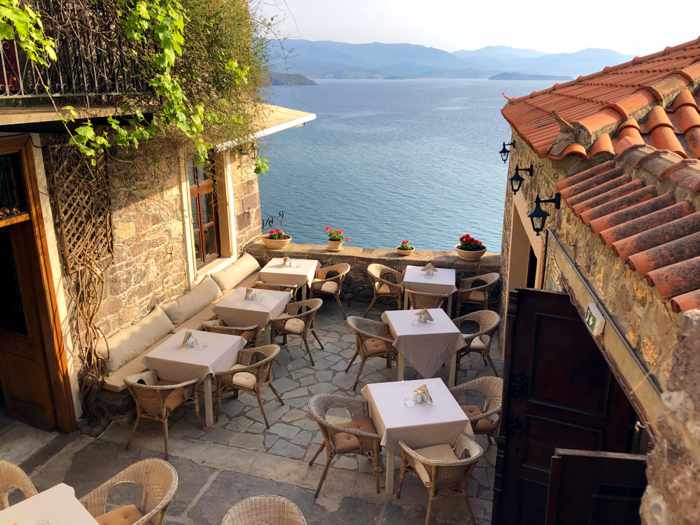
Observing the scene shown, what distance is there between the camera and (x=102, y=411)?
6.55m

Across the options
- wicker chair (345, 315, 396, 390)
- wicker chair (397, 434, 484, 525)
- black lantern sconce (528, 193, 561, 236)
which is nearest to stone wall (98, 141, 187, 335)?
wicker chair (345, 315, 396, 390)

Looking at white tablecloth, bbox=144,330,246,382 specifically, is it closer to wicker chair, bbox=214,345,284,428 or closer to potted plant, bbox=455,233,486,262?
wicker chair, bbox=214,345,284,428

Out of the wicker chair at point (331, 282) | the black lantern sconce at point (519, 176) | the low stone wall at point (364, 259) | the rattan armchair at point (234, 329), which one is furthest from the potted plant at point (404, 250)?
the rattan armchair at point (234, 329)

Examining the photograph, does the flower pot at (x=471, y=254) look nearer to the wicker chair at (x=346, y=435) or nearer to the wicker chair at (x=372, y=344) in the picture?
the wicker chair at (x=372, y=344)

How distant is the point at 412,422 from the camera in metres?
Result: 5.25

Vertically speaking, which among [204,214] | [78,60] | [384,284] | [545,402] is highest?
[78,60]

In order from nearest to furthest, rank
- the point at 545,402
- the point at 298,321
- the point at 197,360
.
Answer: the point at 545,402
the point at 197,360
the point at 298,321

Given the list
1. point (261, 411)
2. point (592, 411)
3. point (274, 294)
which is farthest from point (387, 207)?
point (592, 411)

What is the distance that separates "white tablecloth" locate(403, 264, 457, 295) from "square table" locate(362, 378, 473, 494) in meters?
3.44

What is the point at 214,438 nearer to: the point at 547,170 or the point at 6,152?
the point at 6,152

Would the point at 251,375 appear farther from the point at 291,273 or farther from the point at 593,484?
the point at 593,484

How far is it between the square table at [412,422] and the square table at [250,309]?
8.96 ft

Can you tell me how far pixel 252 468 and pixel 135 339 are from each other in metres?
2.46

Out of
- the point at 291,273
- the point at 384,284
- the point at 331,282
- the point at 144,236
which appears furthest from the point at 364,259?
the point at 144,236
